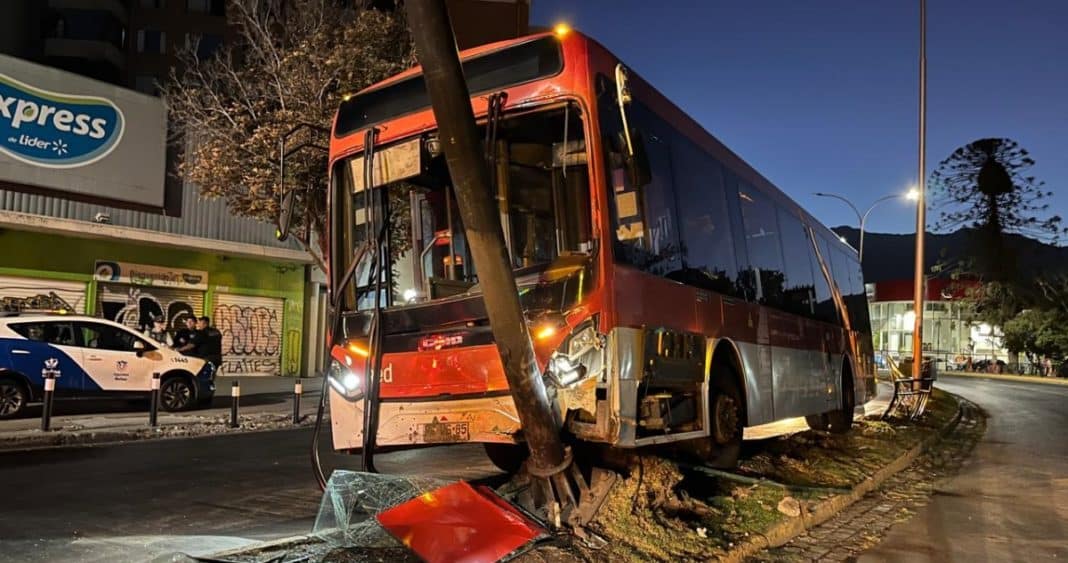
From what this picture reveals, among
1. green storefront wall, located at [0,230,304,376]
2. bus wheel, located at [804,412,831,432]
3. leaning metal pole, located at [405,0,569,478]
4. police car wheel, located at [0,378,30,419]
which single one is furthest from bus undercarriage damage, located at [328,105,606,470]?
green storefront wall, located at [0,230,304,376]

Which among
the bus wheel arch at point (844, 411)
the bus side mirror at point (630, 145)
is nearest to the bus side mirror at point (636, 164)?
the bus side mirror at point (630, 145)

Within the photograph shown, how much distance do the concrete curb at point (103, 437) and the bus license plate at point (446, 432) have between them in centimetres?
715

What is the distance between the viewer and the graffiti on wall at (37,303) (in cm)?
1825

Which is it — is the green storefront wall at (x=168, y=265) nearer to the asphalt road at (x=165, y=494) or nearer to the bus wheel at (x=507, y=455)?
the asphalt road at (x=165, y=494)

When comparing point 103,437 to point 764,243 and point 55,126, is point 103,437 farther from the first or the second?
point 55,126

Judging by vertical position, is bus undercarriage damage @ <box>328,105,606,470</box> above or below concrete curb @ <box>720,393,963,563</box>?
above

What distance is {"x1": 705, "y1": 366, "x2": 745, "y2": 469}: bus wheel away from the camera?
692 cm

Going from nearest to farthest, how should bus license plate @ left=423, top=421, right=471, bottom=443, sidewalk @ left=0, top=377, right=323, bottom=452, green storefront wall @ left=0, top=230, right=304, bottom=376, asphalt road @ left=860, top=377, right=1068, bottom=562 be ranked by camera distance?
bus license plate @ left=423, top=421, right=471, bottom=443 < asphalt road @ left=860, top=377, right=1068, bottom=562 < sidewalk @ left=0, top=377, right=323, bottom=452 < green storefront wall @ left=0, top=230, right=304, bottom=376

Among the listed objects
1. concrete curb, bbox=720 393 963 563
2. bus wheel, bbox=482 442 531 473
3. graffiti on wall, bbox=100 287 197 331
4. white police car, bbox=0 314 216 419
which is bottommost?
concrete curb, bbox=720 393 963 563

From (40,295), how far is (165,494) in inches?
574

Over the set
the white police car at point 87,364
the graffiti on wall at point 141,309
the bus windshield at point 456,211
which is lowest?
the white police car at point 87,364

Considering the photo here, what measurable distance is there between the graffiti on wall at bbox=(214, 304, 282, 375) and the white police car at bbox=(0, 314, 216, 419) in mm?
8330

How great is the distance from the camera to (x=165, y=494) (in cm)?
730

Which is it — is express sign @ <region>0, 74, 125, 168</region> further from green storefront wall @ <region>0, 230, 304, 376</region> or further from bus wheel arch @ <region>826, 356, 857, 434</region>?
bus wheel arch @ <region>826, 356, 857, 434</region>
